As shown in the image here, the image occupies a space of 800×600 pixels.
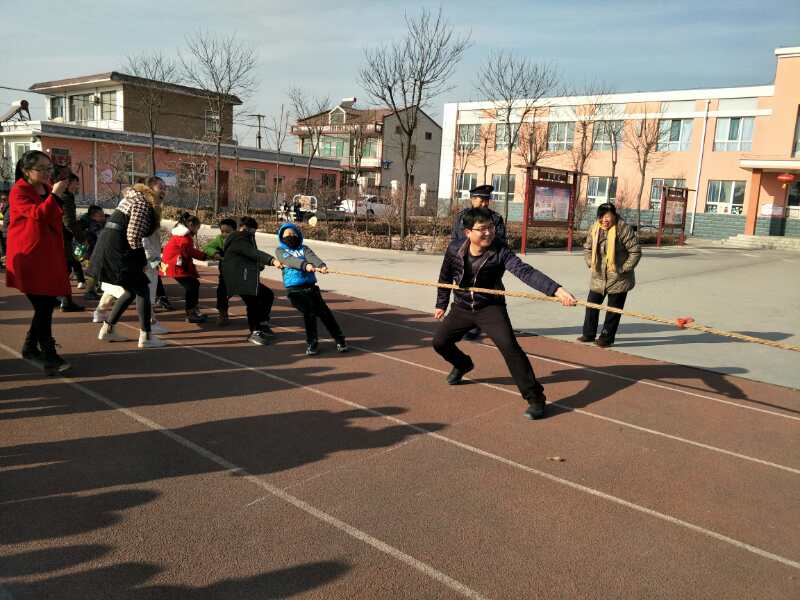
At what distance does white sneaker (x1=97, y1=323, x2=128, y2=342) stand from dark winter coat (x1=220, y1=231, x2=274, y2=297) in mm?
1359

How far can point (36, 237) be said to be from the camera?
559 centimetres

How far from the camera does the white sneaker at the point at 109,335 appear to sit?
720 cm

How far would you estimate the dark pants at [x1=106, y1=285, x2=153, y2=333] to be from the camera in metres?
6.67

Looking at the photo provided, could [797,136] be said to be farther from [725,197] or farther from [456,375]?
[456,375]

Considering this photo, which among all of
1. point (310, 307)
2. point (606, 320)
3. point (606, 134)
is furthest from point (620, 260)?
point (606, 134)

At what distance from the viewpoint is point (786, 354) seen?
8.12 metres

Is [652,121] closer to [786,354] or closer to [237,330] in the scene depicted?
[786,354]

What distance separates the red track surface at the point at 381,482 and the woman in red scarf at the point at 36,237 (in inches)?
34.3

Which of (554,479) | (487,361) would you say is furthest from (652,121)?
(554,479)

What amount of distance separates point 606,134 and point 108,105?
33882 millimetres

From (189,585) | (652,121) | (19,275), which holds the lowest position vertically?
(189,585)

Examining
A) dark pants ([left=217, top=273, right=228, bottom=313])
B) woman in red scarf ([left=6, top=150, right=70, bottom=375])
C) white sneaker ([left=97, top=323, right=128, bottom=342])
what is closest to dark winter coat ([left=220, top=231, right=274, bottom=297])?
dark pants ([left=217, top=273, right=228, bottom=313])

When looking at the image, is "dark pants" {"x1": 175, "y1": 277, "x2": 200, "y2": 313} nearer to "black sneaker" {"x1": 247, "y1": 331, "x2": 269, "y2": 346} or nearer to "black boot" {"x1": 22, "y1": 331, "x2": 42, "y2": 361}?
"black sneaker" {"x1": 247, "y1": 331, "x2": 269, "y2": 346}

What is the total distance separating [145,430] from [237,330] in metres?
3.46
